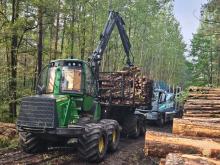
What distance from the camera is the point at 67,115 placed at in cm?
1209

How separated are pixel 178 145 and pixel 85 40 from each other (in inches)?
937

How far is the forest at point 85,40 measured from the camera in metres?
18.8

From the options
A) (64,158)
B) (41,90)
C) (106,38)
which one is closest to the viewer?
(64,158)

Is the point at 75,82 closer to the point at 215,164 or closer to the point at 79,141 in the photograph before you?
the point at 79,141

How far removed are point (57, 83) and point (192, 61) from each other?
1568 inches

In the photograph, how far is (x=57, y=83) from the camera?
1275 cm

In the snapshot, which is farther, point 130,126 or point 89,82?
point 130,126

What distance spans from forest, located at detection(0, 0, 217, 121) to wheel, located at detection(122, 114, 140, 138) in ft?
15.3

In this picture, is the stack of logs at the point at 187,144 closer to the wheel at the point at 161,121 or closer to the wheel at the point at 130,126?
the wheel at the point at 130,126

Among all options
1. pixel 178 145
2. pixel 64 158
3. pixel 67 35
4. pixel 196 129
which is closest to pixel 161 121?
pixel 64 158

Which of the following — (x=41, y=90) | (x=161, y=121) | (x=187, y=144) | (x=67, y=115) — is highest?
(x=41, y=90)

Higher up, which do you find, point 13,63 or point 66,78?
point 13,63

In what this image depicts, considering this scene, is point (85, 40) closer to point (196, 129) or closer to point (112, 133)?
point (112, 133)

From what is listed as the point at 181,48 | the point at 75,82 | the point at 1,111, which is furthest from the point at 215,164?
the point at 181,48
